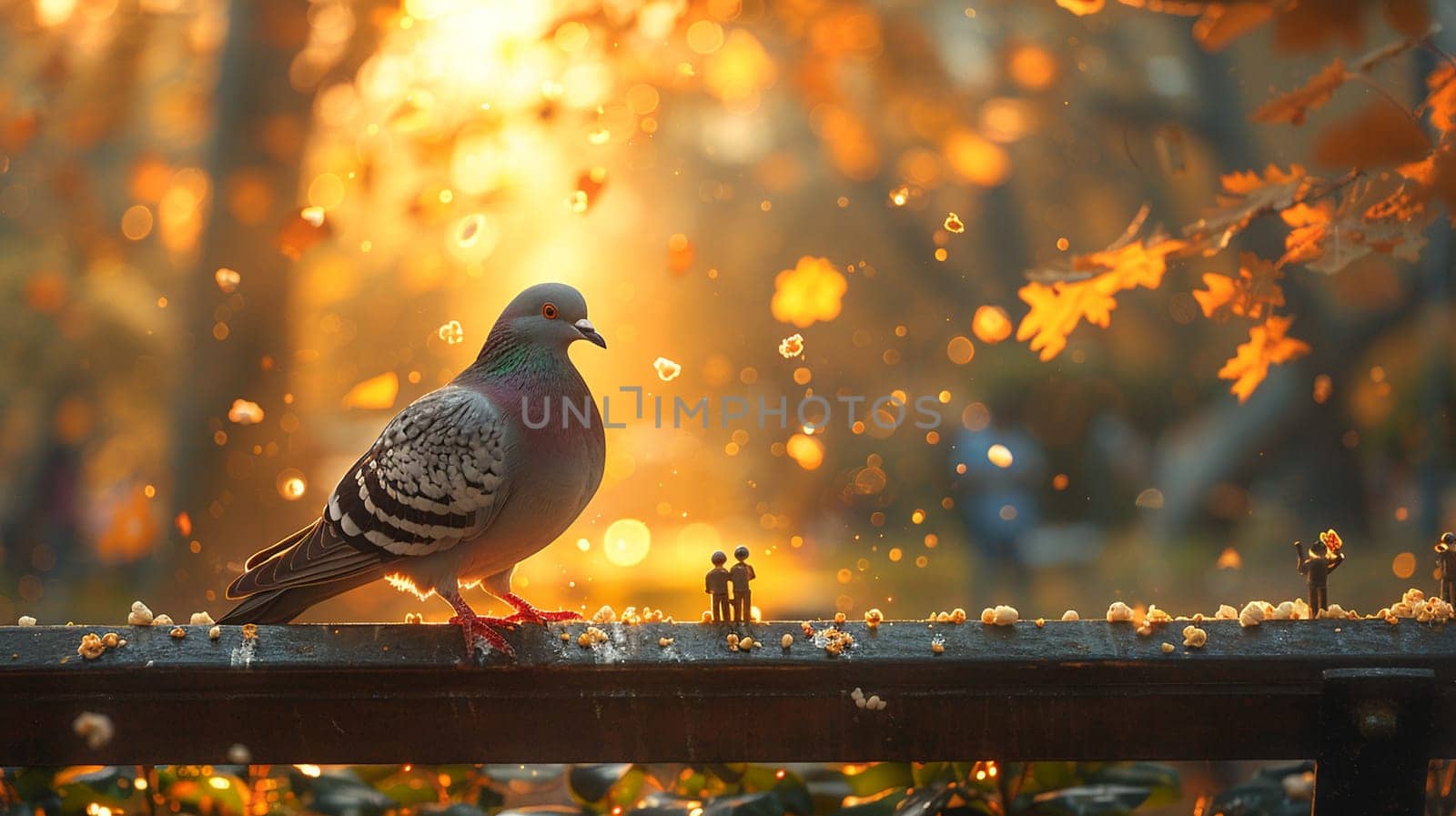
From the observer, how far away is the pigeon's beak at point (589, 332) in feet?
9.29

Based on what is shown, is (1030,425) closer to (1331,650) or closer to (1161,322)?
(1161,322)

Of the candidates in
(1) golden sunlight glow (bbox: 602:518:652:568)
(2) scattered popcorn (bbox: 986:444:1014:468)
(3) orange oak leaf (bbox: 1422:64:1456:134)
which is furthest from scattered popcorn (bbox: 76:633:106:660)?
(1) golden sunlight glow (bbox: 602:518:652:568)

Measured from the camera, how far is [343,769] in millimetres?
3775

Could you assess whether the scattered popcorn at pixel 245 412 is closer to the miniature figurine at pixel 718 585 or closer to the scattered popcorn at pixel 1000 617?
the miniature figurine at pixel 718 585

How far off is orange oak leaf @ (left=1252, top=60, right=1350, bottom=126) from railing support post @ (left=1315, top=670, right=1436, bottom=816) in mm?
1386

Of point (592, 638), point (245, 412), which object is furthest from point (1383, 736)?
point (245, 412)

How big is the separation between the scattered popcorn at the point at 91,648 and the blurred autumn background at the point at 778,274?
1.20 meters

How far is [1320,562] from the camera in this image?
10.0ft

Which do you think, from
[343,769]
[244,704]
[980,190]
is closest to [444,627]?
[244,704]

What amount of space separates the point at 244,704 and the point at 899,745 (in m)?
1.68

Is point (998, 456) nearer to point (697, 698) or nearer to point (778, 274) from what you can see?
point (778, 274)

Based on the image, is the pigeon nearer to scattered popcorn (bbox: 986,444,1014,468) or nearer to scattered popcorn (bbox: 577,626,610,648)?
scattered popcorn (bbox: 577,626,610,648)

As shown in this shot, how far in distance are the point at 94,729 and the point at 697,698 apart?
Answer: 153 cm

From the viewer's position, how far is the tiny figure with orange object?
3.05 metres
